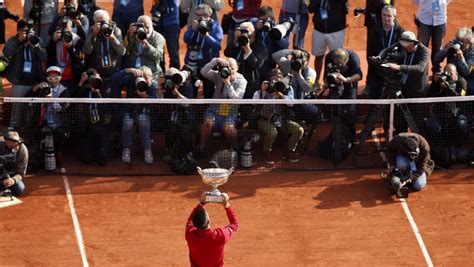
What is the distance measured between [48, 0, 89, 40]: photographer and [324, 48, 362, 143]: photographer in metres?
3.88

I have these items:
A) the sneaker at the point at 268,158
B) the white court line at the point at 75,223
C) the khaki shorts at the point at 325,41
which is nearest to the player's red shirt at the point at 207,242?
the white court line at the point at 75,223

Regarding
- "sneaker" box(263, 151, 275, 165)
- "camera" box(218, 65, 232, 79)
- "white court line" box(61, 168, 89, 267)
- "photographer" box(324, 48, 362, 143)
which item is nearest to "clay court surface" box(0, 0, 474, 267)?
"white court line" box(61, 168, 89, 267)

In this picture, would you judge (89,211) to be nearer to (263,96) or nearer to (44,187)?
(44,187)

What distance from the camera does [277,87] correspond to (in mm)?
18922

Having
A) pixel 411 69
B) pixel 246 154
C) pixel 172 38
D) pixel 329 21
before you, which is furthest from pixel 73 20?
pixel 411 69

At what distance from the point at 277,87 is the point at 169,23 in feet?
9.63

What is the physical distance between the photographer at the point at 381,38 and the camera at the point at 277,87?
168 cm

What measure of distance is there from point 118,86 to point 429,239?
5248 mm

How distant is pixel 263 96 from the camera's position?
19203 mm

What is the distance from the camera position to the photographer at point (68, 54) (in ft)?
64.7

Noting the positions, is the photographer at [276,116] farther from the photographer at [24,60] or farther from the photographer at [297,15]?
the photographer at [24,60]

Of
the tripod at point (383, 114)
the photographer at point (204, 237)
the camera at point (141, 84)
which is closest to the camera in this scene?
the photographer at point (204, 237)

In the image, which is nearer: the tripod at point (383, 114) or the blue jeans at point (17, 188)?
the blue jeans at point (17, 188)

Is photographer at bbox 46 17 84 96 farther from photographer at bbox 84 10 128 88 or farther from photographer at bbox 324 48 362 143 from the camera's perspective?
photographer at bbox 324 48 362 143
